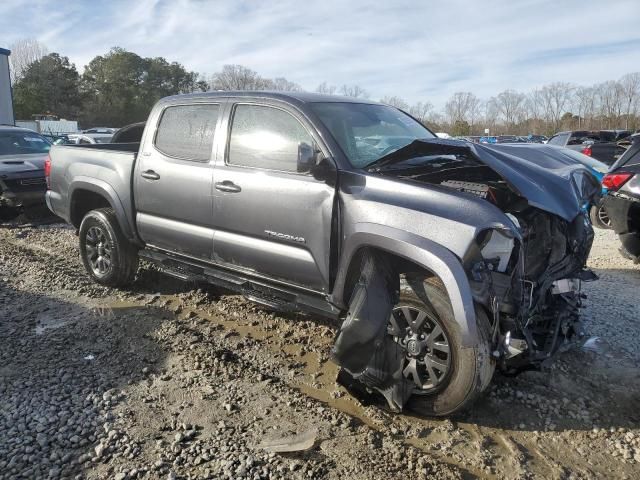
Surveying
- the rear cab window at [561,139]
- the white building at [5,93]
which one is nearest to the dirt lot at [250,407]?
the rear cab window at [561,139]

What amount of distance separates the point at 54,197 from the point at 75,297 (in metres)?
1.35

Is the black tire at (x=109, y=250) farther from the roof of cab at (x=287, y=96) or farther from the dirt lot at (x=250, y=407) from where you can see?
the roof of cab at (x=287, y=96)

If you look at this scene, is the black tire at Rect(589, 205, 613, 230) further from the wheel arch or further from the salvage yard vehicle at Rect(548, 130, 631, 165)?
the wheel arch

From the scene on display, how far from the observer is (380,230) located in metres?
3.18

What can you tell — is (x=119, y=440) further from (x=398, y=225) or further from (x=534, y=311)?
(x=534, y=311)

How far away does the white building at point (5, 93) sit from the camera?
73.5 ft

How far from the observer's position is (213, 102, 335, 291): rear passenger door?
3.59 meters

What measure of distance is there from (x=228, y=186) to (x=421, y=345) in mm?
1918

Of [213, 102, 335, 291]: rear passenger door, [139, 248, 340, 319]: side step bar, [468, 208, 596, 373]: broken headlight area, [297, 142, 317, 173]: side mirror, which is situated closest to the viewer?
[468, 208, 596, 373]: broken headlight area

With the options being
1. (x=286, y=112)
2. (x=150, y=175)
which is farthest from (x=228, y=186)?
(x=150, y=175)

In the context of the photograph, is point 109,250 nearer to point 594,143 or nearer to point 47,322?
point 47,322

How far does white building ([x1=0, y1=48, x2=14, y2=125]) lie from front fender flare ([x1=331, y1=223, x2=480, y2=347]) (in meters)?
23.7

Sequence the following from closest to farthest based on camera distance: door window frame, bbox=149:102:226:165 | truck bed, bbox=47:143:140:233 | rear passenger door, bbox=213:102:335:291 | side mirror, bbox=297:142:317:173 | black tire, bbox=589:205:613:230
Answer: side mirror, bbox=297:142:317:173 < rear passenger door, bbox=213:102:335:291 < door window frame, bbox=149:102:226:165 < truck bed, bbox=47:143:140:233 < black tire, bbox=589:205:613:230

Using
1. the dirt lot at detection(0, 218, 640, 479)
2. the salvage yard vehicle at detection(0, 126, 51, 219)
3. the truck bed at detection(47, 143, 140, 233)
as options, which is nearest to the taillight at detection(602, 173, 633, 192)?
the dirt lot at detection(0, 218, 640, 479)
